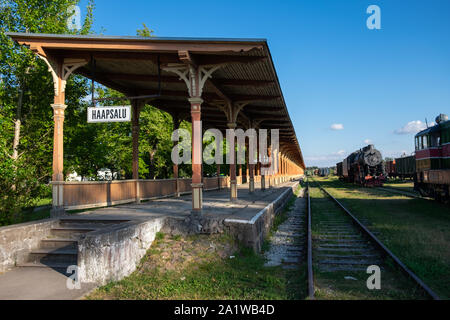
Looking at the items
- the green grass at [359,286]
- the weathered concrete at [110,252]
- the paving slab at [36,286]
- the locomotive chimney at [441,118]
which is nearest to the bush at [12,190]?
the paving slab at [36,286]

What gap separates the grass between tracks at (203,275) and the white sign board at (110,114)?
124 inches

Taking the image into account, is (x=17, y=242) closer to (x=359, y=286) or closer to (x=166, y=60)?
(x=166, y=60)

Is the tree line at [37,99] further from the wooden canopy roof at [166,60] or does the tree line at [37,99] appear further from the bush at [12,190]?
the wooden canopy roof at [166,60]

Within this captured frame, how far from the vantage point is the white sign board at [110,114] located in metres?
8.30

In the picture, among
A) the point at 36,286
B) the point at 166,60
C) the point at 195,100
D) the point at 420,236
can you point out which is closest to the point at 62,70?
the point at 166,60

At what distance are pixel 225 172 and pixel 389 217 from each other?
116ft

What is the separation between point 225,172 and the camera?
155 ft

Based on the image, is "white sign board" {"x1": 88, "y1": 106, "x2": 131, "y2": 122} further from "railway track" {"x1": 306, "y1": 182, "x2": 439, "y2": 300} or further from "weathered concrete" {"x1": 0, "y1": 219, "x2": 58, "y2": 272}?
"railway track" {"x1": 306, "y1": 182, "x2": 439, "y2": 300}

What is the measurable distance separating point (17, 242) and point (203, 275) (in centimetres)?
363

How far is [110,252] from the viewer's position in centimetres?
556

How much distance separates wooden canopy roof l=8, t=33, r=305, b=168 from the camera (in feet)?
26.9

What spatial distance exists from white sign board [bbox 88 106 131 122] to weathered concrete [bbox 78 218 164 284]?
3.01 m
